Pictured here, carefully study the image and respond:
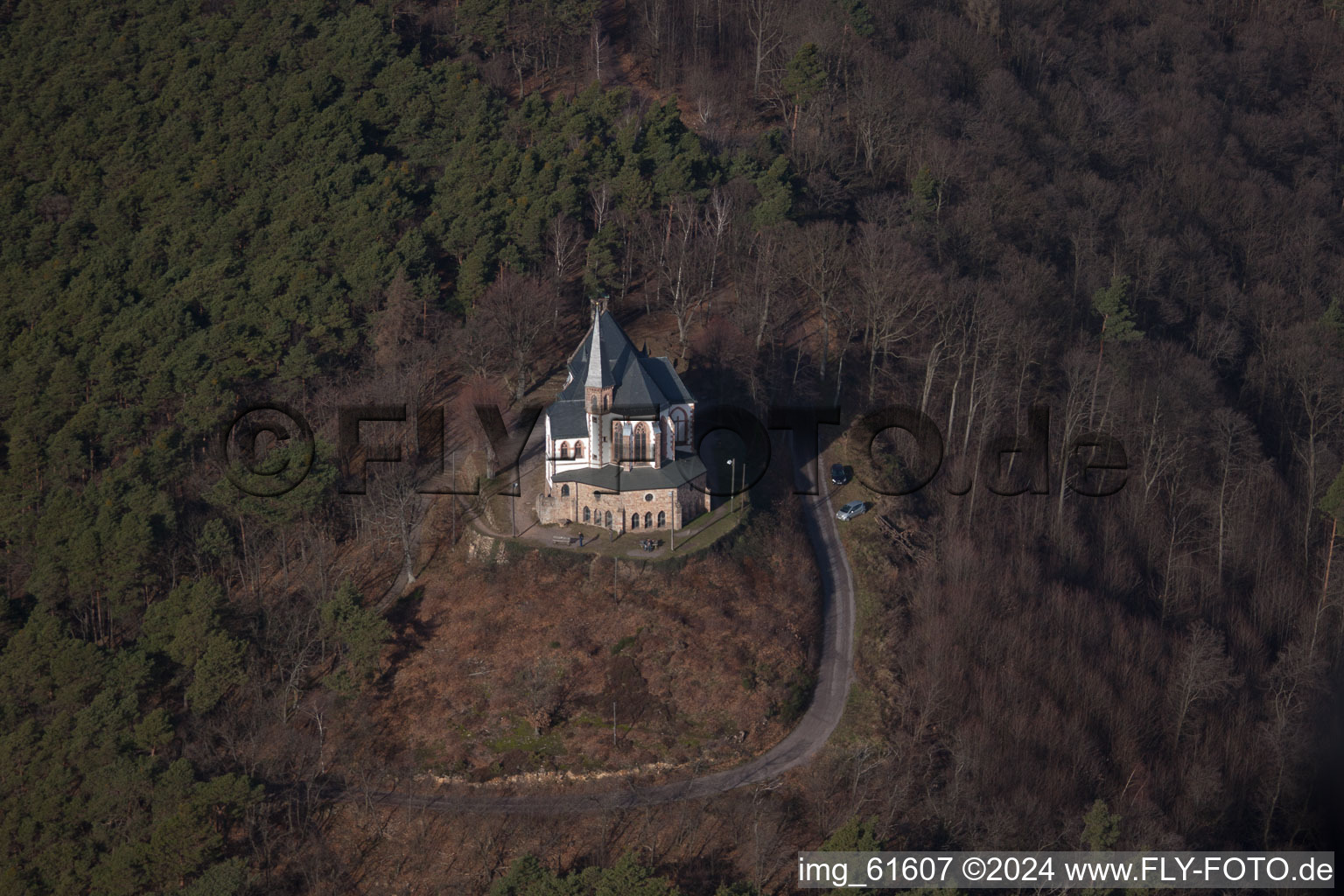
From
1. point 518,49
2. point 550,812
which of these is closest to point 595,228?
point 518,49

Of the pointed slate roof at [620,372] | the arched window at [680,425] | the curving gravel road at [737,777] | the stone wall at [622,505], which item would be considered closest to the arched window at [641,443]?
the pointed slate roof at [620,372]

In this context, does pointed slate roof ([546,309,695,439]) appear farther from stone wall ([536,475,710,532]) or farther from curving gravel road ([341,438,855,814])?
curving gravel road ([341,438,855,814])

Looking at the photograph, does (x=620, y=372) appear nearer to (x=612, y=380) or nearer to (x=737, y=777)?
(x=612, y=380)

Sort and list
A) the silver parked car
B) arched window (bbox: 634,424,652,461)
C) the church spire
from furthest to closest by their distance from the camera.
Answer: the silver parked car < arched window (bbox: 634,424,652,461) < the church spire

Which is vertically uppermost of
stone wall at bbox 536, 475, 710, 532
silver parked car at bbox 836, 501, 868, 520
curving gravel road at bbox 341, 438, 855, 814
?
stone wall at bbox 536, 475, 710, 532

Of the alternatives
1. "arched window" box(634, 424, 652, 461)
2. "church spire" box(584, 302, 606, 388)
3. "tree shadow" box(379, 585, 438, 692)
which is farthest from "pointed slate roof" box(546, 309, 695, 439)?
"tree shadow" box(379, 585, 438, 692)

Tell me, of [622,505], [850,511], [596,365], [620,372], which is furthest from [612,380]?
[850,511]
